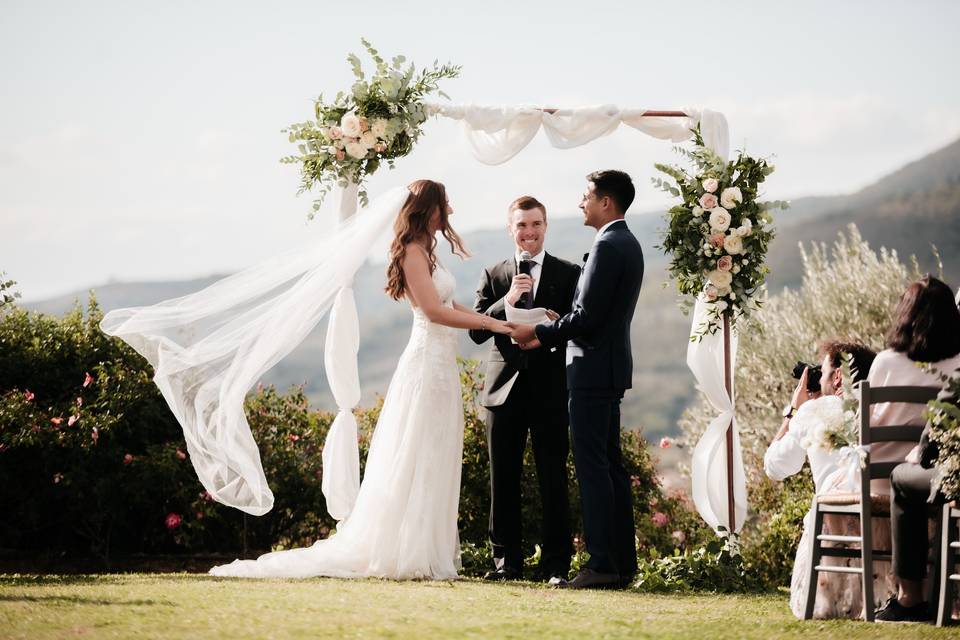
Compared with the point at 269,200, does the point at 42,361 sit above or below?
below

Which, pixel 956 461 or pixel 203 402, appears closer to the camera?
pixel 956 461

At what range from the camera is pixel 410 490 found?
6656mm

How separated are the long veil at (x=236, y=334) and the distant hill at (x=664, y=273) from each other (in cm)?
2437

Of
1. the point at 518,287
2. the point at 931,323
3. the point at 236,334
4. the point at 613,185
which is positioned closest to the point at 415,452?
the point at 518,287

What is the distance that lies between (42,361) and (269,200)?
2673 inches

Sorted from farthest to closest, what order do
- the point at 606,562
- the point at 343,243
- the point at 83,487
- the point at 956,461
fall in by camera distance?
the point at 83,487 → the point at 343,243 → the point at 606,562 → the point at 956,461

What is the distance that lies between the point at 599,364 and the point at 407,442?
4.21ft

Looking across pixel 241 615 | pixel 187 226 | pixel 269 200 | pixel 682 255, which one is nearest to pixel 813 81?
pixel 269 200

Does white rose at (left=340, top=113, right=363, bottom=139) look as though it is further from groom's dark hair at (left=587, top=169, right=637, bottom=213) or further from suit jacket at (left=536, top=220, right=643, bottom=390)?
suit jacket at (left=536, top=220, right=643, bottom=390)

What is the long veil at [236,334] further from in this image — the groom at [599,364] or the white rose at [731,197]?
the white rose at [731,197]

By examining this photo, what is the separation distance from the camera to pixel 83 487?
8305 mm

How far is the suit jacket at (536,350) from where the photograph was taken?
6852 millimetres

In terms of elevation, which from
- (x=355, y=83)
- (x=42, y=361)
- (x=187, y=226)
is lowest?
(x=42, y=361)

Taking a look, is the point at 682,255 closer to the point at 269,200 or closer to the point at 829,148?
the point at 829,148
